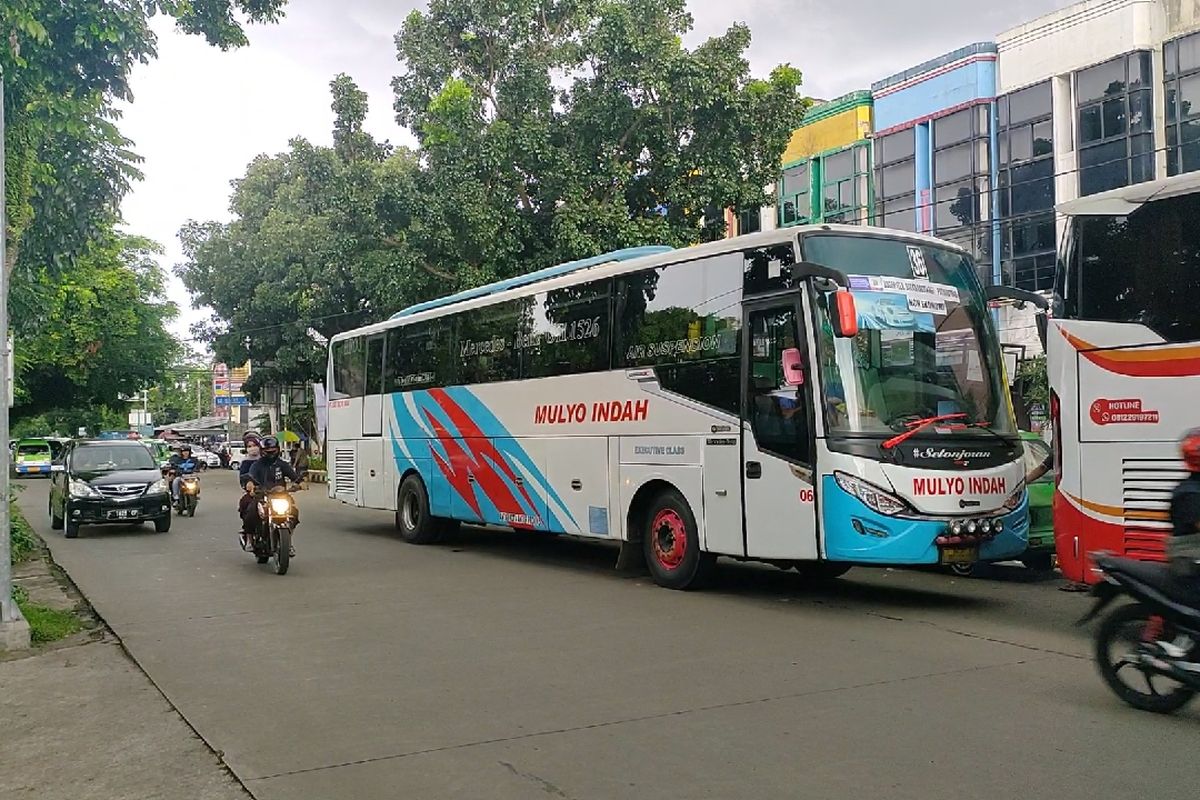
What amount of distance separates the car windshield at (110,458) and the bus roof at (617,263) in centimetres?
440

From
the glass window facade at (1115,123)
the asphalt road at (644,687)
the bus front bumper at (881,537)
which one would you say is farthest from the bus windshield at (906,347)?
the glass window facade at (1115,123)

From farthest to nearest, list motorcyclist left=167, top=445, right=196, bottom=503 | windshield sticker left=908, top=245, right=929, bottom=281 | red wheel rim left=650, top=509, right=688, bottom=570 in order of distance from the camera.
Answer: motorcyclist left=167, top=445, right=196, bottom=503, red wheel rim left=650, top=509, right=688, bottom=570, windshield sticker left=908, top=245, right=929, bottom=281

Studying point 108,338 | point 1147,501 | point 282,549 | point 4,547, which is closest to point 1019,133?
point 1147,501

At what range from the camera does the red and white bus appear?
25.2ft

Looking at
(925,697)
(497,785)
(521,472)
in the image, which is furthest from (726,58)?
(497,785)

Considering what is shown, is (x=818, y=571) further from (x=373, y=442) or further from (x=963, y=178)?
(x=963, y=178)

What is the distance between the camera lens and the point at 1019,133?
26.0 m

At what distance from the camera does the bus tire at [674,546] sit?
11078 mm

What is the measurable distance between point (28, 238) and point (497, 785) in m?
11.0

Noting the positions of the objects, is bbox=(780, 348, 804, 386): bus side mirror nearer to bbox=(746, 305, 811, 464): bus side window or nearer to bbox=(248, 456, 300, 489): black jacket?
bbox=(746, 305, 811, 464): bus side window

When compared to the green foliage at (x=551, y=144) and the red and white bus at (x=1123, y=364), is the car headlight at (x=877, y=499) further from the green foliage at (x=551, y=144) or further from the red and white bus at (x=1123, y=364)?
the green foliage at (x=551, y=144)

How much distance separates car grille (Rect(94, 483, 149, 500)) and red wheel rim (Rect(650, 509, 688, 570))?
10.9 m

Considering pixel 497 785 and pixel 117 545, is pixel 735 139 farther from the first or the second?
pixel 497 785

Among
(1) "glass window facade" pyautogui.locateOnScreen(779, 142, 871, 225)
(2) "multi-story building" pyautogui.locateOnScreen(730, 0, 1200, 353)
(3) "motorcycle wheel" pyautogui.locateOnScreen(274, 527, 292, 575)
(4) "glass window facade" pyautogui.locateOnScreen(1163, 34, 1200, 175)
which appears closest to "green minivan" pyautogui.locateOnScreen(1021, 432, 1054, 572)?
(3) "motorcycle wheel" pyautogui.locateOnScreen(274, 527, 292, 575)
